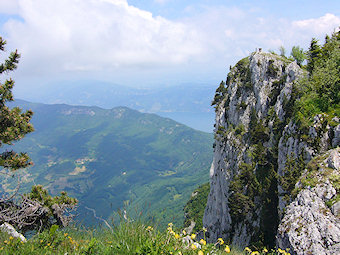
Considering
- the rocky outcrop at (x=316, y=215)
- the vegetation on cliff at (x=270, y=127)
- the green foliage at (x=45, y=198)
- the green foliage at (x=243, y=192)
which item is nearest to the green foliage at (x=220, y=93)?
the vegetation on cliff at (x=270, y=127)

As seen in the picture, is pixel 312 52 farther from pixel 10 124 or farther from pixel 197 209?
pixel 197 209

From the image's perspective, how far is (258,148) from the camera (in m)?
30.7

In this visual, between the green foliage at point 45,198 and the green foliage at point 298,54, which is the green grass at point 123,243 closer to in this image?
the green foliage at point 45,198

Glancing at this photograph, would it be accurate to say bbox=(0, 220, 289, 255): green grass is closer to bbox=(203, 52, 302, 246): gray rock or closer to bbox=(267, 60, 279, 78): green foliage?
bbox=(203, 52, 302, 246): gray rock

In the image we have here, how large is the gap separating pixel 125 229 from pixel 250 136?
105 feet

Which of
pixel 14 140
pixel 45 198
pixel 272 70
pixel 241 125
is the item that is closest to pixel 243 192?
pixel 241 125

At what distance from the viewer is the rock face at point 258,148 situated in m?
18.0

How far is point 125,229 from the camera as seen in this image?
511 centimetres

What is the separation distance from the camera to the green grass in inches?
179

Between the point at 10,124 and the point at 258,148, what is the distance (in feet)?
95.1

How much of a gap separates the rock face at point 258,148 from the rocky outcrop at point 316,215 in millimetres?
3385

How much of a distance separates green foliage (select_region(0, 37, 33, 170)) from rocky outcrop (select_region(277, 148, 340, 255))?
645 inches

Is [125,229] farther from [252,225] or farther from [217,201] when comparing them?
[217,201]

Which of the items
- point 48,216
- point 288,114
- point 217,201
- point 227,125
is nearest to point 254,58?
point 227,125
